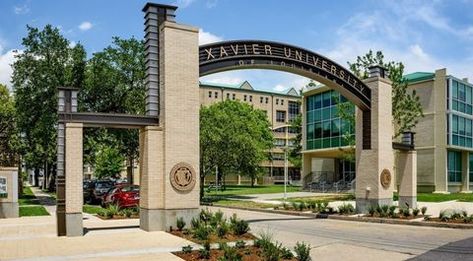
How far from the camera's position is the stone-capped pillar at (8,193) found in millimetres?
22234

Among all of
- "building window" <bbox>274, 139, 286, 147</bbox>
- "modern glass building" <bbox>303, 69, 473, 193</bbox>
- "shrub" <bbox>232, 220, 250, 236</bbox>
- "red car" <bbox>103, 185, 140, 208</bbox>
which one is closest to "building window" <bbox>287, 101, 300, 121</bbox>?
"building window" <bbox>274, 139, 286, 147</bbox>

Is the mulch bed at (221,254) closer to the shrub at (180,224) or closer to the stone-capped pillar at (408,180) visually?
the shrub at (180,224)

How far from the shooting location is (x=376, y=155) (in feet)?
71.0

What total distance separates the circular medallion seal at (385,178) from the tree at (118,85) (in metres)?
20.3

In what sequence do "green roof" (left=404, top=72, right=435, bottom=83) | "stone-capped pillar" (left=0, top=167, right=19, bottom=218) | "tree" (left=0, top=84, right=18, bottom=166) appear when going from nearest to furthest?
"stone-capped pillar" (left=0, top=167, right=19, bottom=218), "tree" (left=0, top=84, right=18, bottom=166), "green roof" (left=404, top=72, right=435, bottom=83)

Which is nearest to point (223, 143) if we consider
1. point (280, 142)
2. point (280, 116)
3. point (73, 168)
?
point (73, 168)

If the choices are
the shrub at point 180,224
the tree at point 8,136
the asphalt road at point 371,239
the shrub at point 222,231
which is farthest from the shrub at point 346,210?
the tree at point 8,136

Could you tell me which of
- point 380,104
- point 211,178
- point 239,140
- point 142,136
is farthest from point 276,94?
point 142,136

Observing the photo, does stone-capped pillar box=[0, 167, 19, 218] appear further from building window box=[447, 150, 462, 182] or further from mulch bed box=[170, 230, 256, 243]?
building window box=[447, 150, 462, 182]

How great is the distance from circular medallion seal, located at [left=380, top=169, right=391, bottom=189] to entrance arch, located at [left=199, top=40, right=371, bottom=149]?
1.28 m

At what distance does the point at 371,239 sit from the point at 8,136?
34932 millimetres

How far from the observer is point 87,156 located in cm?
4488

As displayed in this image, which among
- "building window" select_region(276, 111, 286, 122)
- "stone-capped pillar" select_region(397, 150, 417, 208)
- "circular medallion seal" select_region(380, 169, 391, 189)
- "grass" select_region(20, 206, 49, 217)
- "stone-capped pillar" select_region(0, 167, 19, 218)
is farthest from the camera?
"building window" select_region(276, 111, 286, 122)

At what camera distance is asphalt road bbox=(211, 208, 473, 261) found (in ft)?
38.1
